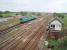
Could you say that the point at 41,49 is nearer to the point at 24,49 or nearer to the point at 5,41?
the point at 24,49

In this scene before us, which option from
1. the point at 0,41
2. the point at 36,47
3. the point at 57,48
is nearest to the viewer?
the point at 57,48

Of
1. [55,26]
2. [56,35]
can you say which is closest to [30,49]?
[56,35]

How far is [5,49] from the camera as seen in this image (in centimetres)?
1317

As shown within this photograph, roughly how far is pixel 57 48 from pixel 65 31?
9.30ft

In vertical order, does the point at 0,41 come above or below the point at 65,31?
below

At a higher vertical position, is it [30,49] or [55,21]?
[55,21]

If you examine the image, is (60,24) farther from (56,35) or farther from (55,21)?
(56,35)

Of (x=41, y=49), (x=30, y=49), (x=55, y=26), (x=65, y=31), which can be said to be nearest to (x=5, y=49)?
(x=30, y=49)

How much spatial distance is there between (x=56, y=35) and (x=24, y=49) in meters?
4.06

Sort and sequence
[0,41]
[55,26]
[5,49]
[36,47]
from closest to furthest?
[5,49] < [36,47] < [0,41] < [55,26]

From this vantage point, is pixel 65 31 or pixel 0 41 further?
pixel 0 41

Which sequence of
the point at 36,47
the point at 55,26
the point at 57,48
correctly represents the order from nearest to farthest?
1. the point at 57,48
2. the point at 36,47
3. the point at 55,26

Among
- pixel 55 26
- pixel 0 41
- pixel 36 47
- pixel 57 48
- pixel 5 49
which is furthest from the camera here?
pixel 55 26

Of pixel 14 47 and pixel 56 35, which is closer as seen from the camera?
Answer: pixel 14 47
